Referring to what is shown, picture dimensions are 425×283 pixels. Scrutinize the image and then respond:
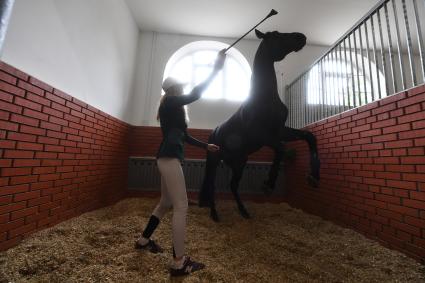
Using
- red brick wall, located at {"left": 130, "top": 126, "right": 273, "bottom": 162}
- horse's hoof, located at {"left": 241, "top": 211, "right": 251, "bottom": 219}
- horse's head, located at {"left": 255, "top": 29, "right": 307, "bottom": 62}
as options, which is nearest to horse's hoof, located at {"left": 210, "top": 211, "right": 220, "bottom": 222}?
horse's hoof, located at {"left": 241, "top": 211, "right": 251, "bottom": 219}

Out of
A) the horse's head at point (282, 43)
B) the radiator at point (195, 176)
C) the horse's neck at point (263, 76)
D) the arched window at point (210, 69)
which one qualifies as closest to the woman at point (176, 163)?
the horse's neck at point (263, 76)

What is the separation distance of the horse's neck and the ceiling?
94.6 inches

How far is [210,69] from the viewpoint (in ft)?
16.8

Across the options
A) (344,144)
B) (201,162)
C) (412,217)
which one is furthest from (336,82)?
(201,162)

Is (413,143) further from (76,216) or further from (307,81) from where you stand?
(76,216)

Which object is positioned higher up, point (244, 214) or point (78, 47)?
point (78, 47)

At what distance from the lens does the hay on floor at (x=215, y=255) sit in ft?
4.57

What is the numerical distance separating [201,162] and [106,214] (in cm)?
193

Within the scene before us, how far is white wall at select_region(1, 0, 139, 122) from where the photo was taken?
1816 mm

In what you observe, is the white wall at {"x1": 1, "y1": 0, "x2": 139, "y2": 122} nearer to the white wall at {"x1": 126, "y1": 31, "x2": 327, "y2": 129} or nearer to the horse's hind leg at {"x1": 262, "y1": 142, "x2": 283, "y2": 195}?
the white wall at {"x1": 126, "y1": 31, "x2": 327, "y2": 129}

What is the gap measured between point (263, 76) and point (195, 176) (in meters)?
2.52

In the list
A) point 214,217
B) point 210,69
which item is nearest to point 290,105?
point 210,69

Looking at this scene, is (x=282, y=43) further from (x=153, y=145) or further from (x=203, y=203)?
(x=153, y=145)

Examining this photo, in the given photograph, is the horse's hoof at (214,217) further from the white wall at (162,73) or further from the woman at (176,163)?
the white wall at (162,73)
